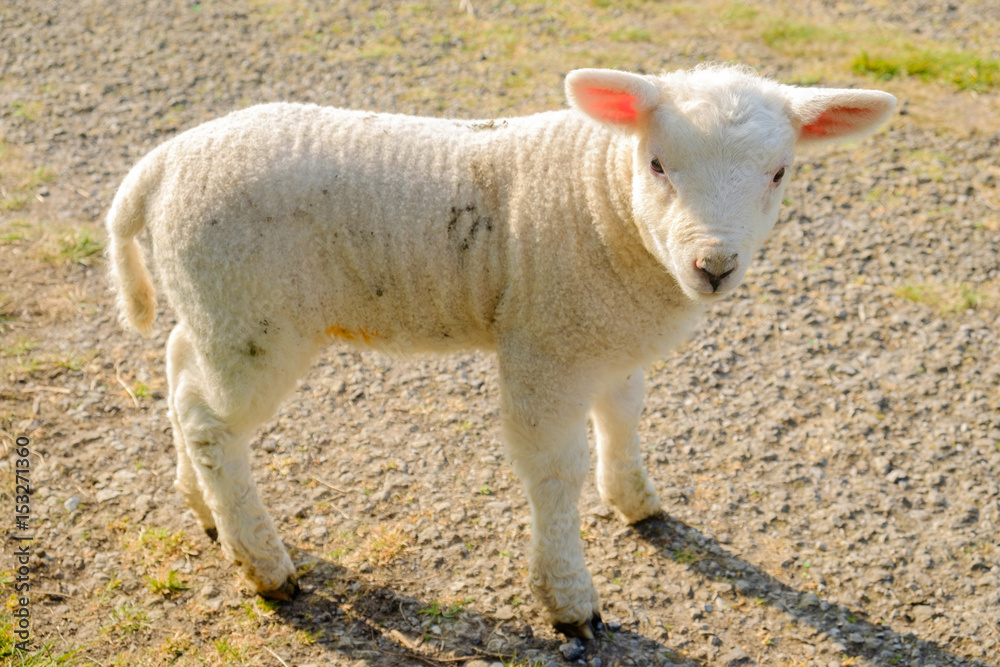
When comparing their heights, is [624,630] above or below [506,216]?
below

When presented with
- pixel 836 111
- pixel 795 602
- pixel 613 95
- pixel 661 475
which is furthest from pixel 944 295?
pixel 613 95

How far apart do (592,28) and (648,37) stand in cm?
72

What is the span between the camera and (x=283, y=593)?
438cm

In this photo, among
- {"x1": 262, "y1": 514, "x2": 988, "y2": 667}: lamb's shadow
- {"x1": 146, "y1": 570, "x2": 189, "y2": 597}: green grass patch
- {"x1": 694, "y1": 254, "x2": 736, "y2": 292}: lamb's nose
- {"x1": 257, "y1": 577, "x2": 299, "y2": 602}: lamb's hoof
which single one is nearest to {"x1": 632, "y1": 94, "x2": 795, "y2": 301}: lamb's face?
{"x1": 694, "y1": 254, "x2": 736, "y2": 292}: lamb's nose

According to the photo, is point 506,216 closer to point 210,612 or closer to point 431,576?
point 431,576

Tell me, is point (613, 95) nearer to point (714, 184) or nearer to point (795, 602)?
point (714, 184)

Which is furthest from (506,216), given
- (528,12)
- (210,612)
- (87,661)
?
(528,12)

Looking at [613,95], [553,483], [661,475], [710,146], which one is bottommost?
[661,475]

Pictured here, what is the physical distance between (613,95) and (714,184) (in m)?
0.53

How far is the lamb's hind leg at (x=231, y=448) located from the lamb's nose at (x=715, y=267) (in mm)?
1886

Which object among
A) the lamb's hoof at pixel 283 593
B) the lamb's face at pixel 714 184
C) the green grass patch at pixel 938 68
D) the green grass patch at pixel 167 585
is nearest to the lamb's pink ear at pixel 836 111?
the lamb's face at pixel 714 184

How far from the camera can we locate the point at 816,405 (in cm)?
564

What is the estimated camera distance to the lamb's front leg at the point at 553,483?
3811 mm

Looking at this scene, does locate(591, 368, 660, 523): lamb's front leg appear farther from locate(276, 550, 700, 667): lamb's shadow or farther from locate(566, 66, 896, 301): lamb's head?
locate(566, 66, 896, 301): lamb's head
